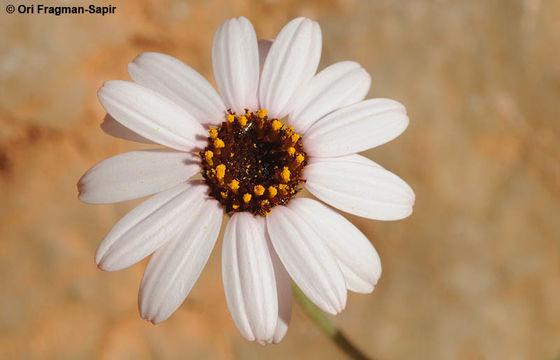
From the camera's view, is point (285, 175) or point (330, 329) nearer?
point (285, 175)

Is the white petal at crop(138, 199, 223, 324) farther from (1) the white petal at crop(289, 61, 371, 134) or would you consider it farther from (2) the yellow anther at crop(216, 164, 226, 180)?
(1) the white petal at crop(289, 61, 371, 134)

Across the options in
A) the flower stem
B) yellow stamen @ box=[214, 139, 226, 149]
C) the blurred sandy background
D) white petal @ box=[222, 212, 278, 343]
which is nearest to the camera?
white petal @ box=[222, 212, 278, 343]

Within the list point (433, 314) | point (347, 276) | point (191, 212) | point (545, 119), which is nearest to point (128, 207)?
point (191, 212)

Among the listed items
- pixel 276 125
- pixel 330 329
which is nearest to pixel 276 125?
pixel 276 125

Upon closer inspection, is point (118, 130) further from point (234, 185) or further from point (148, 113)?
point (234, 185)

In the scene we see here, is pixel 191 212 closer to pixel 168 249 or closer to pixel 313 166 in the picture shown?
pixel 168 249

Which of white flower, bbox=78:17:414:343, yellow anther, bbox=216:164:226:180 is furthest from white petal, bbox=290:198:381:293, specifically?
yellow anther, bbox=216:164:226:180
